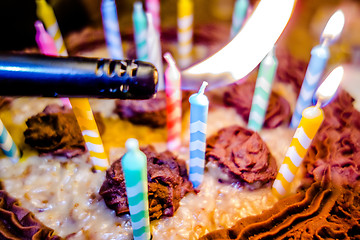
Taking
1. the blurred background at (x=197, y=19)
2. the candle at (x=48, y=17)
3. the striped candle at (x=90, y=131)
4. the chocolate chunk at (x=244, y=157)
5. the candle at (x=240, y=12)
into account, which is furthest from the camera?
the blurred background at (x=197, y=19)

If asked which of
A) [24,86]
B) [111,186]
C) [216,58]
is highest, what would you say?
[24,86]

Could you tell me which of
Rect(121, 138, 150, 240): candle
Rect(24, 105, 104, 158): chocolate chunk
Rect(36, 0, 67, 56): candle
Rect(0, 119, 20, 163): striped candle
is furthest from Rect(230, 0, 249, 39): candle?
Rect(0, 119, 20, 163): striped candle

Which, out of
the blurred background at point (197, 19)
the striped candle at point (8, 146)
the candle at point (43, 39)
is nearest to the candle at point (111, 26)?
the candle at point (43, 39)

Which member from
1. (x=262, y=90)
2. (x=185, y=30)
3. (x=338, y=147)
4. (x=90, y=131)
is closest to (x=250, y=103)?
(x=262, y=90)

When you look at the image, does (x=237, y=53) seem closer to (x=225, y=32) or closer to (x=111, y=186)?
(x=111, y=186)

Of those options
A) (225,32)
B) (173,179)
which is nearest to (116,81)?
(173,179)

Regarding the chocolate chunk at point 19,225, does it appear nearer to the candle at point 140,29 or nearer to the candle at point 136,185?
the candle at point 136,185
